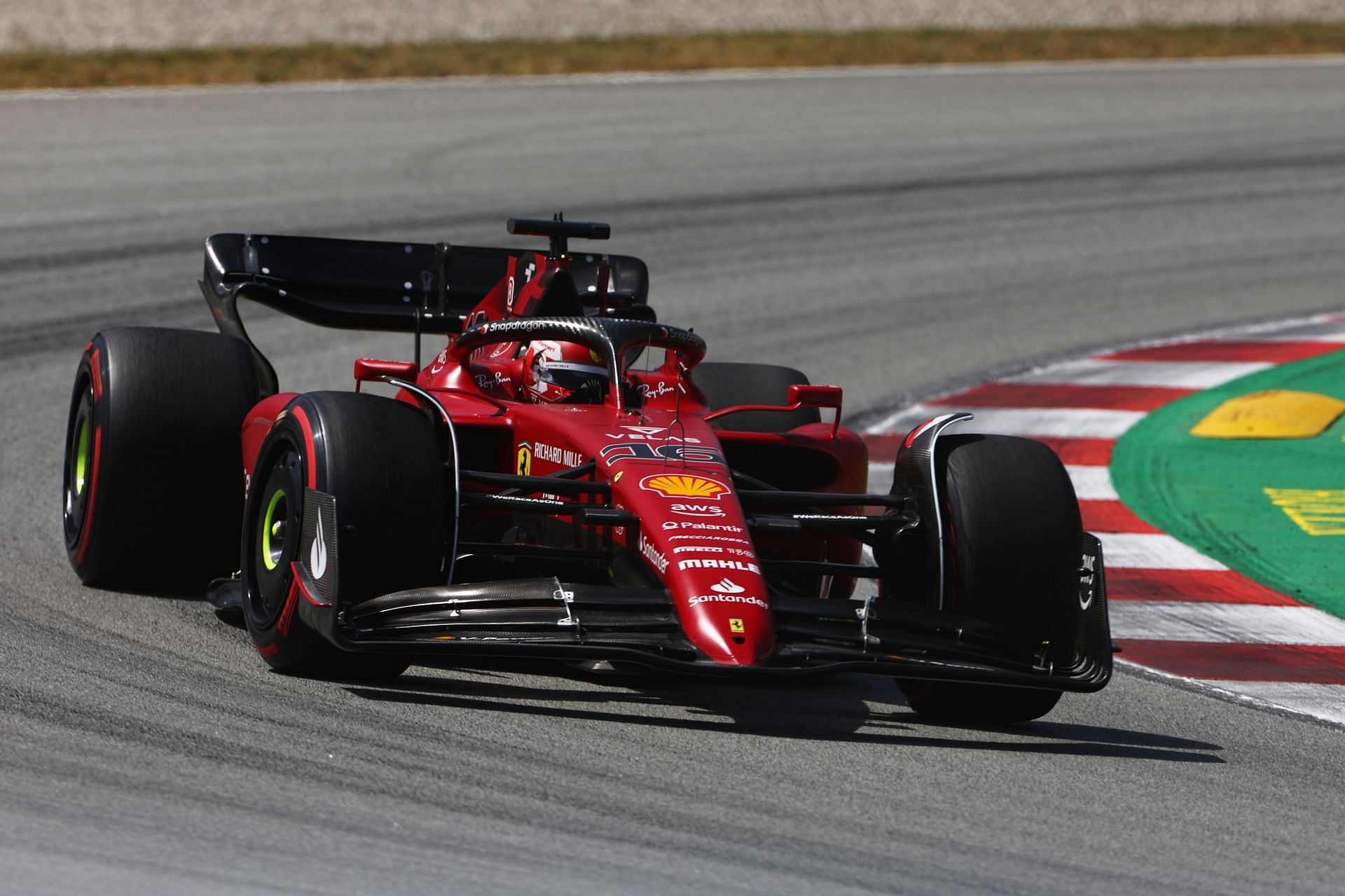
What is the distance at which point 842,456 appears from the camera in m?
6.12

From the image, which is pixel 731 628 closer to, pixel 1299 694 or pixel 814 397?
pixel 814 397

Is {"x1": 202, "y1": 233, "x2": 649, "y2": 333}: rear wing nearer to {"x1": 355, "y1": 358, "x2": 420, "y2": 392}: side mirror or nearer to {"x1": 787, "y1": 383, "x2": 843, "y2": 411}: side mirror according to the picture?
{"x1": 355, "y1": 358, "x2": 420, "y2": 392}: side mirror

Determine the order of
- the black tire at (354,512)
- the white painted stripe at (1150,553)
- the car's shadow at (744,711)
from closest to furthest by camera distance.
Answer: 1. the black tire at (354,512)
2. the car's shadow at (744,711)
3. the white painted stripe at (1150,553)

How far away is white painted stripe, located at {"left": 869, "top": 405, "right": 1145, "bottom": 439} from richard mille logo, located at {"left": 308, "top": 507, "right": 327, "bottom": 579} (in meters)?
5.18

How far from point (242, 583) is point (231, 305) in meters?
2.08

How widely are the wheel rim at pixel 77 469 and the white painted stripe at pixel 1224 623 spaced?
144 inches

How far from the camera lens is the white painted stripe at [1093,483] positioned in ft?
28.6

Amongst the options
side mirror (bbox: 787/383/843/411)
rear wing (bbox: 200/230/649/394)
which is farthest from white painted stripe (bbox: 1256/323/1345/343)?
side mirror (bbox: 787/383/843/411)

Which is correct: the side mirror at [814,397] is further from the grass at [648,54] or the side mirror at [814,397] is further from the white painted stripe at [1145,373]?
the grass at [648,54]

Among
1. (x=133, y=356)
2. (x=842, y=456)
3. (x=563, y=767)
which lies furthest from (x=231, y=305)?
(x=563, y=767)

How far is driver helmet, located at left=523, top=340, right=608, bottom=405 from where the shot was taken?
620 centimetres

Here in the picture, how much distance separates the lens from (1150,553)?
25.6 ft

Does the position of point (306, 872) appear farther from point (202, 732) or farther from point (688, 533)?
point (688, 533)

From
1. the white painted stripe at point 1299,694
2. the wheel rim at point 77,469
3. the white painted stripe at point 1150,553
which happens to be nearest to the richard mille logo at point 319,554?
the wheel rim at point 77,469
